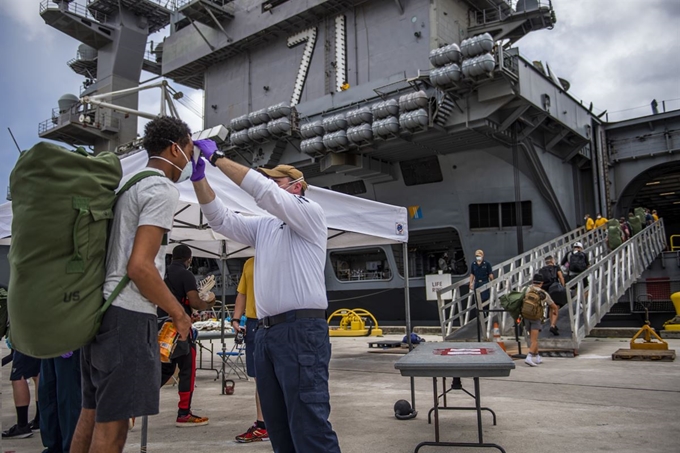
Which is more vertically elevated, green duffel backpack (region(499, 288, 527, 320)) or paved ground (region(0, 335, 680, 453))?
green duffel backpack (region(499, 288, 527, 320))

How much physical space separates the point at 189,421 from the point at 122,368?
306 cm

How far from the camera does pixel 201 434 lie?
4.69 metres

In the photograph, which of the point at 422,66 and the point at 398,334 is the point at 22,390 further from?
the point at 422,66

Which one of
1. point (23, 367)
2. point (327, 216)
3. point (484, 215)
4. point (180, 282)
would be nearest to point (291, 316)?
point (180, 282)

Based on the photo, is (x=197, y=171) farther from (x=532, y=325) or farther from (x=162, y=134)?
(x=532, y=325)

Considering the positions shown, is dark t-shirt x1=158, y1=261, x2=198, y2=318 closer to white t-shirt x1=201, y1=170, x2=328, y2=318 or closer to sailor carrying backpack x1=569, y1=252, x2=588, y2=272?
white t-shirt x1=201, y1=170, x2=328, y2=318

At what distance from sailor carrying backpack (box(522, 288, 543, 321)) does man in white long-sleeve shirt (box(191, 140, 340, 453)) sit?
6.86m

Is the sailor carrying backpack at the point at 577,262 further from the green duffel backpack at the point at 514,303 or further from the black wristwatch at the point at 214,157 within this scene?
the black wristwatch at the point at 214,157

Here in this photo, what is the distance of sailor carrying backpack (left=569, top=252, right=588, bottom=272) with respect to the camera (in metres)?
13.5

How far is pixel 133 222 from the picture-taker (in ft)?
8.05

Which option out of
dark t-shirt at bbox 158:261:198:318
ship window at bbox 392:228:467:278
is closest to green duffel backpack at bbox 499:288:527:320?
dark t-shirt at bbox 158:261:198:318

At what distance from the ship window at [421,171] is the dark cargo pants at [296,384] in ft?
58.2

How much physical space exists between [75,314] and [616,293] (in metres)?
13.4

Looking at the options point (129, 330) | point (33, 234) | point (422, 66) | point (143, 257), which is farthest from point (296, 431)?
point (422, 66)
